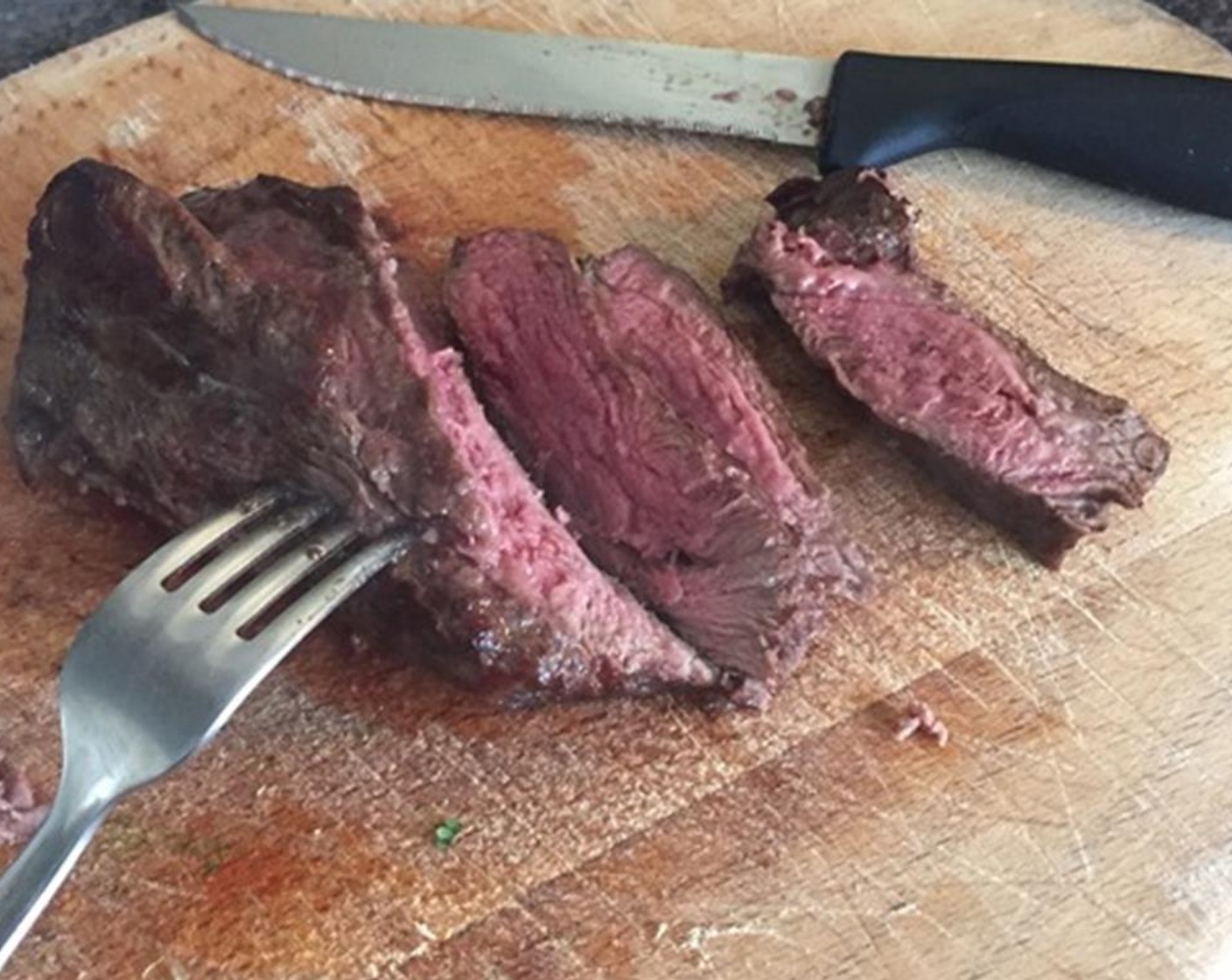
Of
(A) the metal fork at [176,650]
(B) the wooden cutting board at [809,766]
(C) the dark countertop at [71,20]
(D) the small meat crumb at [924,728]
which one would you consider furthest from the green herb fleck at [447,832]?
(C) the dark countertop at [71,20]

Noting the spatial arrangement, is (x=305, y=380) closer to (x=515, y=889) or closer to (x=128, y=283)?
(x=128, y=283)

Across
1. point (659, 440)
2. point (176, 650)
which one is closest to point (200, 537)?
point (176, 650)

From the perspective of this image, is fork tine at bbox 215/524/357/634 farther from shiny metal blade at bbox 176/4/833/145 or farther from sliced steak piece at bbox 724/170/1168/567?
shiny metal blade at bbox 176/4/833/145

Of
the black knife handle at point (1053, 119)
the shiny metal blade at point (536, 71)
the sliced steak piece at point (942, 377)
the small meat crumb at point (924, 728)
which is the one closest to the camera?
the small meat crumb at point (924, 728)

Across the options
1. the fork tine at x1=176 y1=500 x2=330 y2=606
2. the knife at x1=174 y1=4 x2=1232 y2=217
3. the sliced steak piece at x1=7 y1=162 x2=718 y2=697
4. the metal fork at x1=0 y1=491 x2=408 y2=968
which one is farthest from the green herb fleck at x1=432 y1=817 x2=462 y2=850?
the knife at x1=174 y1=4 x2=1232 y2=217

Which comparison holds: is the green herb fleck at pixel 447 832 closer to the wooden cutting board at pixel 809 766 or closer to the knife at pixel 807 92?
the wooden cutting board at pixel 809 766

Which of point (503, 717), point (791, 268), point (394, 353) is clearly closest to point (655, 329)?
point (791, 268)
